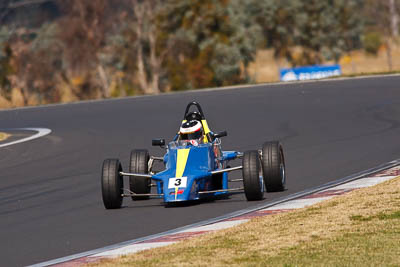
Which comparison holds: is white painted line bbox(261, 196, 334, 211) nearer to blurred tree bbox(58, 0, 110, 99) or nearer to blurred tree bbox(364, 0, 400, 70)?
blurred tree bbox(58, 0, 110, 99)

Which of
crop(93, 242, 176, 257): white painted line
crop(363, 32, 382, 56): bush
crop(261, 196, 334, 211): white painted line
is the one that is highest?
crop(363, 32, 382, 56): bush

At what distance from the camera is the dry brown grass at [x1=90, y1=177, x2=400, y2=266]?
7758 millimetres

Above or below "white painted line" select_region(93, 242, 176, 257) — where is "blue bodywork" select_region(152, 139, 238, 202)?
above

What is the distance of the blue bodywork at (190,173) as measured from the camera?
37.3ft

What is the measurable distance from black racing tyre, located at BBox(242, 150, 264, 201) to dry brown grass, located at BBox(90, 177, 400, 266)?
1.24m

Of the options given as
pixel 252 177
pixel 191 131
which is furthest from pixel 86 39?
pixel 252 177

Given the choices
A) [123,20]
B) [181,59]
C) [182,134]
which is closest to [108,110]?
[182,134]

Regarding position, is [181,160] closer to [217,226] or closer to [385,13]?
[217,226]

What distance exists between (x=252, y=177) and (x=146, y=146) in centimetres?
881

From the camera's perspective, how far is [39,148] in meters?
20.9

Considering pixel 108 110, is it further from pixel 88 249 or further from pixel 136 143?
pixel 88 249

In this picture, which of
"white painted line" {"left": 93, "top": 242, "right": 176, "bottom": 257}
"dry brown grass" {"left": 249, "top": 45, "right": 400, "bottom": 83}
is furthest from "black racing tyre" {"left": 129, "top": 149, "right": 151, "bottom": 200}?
"dry brown grass" {"left": 249, "top": 45, "right": 400, "bottom": 83}

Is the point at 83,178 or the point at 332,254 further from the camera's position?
the point at 83,178

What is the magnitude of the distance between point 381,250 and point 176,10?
179 ft
